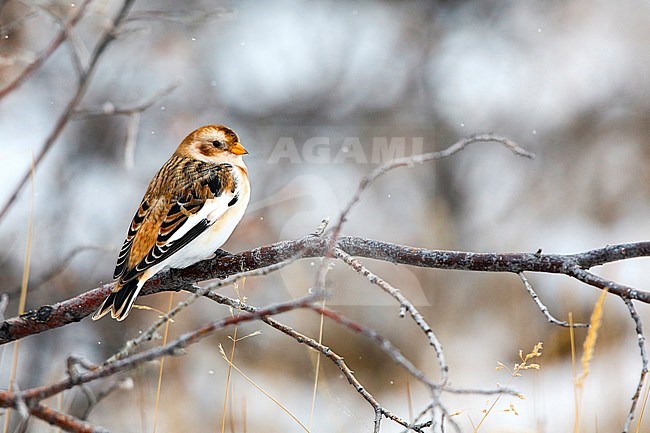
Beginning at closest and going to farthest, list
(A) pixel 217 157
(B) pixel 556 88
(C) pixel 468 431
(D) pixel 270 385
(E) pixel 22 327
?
(E) pixel 22 327, (A) pixel 217 157, (C) pixel 468 431, (D) pixel 270 385, (B) pixel 556 88

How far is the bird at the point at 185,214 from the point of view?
1.67 metres

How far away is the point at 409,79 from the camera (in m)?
5.28

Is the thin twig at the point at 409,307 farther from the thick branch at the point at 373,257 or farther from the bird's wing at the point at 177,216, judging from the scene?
the bird's wing at the point at 177,216

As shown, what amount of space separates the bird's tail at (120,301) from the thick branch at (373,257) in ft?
0.05

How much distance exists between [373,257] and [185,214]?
0.60 meters

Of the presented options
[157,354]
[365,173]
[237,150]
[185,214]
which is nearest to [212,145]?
[237,150]

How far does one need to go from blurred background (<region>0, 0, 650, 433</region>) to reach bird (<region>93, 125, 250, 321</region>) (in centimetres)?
166

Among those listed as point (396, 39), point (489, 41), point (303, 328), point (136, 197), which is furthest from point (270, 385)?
point (489, 41)

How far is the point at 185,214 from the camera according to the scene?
72.3 inches

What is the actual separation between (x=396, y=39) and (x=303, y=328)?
2.28m

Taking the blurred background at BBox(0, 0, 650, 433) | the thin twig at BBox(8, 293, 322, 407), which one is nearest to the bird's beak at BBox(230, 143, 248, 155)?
the thin twig at BBox(8, 293, 322, 407)

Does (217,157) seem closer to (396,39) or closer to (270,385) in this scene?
(270,385)

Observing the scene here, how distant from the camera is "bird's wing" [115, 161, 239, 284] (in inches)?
66.9

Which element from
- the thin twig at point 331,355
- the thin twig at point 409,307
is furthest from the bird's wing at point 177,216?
the thin twig at point 409,307
